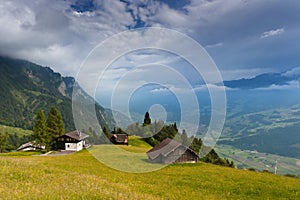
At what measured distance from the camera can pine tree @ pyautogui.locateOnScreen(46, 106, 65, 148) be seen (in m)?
83.2

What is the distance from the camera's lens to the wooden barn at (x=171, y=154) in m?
46.4

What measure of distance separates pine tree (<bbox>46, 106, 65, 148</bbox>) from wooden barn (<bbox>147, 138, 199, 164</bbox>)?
48750 mm

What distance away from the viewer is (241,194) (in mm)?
21406

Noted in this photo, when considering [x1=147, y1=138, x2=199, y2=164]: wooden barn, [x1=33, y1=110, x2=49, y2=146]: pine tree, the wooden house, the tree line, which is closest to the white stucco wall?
the tree line

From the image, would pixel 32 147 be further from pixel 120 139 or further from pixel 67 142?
pixel 120 139

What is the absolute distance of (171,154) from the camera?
47.2 meters

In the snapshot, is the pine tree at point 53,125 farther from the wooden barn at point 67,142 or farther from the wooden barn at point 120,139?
the wooden barn at point 120,139

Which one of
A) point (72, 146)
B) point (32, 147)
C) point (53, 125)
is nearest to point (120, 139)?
point (72, 146)

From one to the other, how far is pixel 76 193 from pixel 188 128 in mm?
13451

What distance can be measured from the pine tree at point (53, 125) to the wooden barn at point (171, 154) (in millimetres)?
48750

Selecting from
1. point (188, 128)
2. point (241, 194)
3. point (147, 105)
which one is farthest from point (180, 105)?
point (241, 194)

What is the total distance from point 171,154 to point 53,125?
5572cm

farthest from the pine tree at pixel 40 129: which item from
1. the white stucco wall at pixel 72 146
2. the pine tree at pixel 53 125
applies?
the white stucco wall at pixel 72 146

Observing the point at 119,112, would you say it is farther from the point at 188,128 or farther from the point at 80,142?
the point at 80,142
